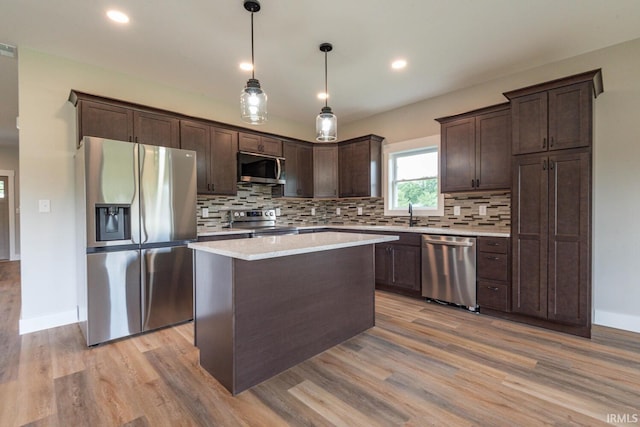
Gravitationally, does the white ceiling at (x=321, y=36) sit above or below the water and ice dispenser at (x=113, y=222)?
above

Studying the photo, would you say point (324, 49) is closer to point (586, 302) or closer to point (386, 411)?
point (386, 411)

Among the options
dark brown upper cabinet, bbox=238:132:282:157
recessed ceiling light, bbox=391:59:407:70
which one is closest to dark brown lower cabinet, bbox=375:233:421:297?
recessed ceiling light, bbox=391:59:407:70

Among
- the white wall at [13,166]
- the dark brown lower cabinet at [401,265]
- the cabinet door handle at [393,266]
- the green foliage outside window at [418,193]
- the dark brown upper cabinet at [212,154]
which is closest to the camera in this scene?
Result: the dark brown upper cabinet at [212,154]

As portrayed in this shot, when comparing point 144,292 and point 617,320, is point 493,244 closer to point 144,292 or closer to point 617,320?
point 617,320

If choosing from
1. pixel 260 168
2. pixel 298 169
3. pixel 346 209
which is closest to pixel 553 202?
pixel 346 209

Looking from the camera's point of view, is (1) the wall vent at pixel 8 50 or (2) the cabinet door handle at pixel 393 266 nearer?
(1) the wall vent at pixel 8 50

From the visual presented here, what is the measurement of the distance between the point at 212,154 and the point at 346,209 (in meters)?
2.57

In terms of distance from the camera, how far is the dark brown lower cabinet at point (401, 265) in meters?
3.79

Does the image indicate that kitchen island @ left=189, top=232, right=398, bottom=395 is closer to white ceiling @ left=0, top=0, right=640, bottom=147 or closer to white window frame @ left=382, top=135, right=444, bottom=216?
white ceiling @ left=0, top=0, right=640, bottom=147

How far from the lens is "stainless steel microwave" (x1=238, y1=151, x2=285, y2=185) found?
4.11 m

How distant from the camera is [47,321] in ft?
9.68

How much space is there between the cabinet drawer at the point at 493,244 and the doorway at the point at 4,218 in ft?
31.6

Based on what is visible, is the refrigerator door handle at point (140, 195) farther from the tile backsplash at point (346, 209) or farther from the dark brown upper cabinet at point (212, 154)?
the tile backsplash at point (346, 209)

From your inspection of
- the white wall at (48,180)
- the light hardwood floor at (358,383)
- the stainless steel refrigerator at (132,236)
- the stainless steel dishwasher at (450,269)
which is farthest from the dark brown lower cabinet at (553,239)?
the white wall at (48,180)
